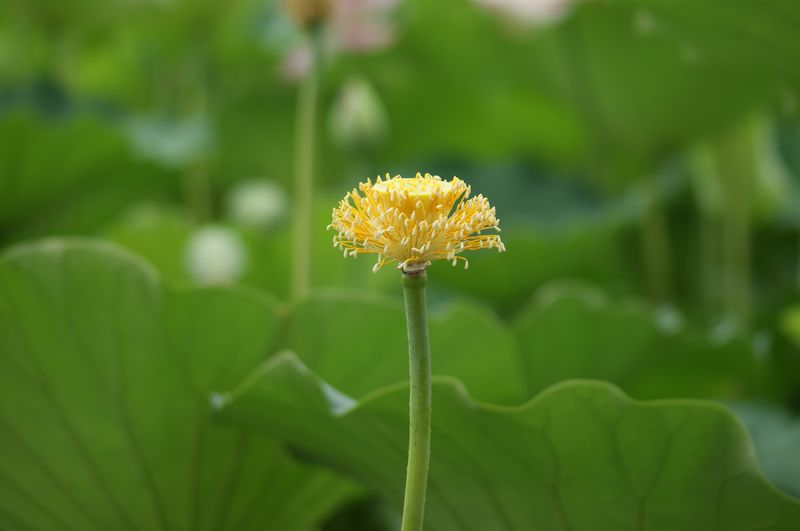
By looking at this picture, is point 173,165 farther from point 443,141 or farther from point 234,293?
point 234,293

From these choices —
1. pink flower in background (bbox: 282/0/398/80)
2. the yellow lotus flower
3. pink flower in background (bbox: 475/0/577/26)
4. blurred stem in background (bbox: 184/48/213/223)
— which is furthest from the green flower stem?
blurred stem in background (bbox: 184/48/213/223)

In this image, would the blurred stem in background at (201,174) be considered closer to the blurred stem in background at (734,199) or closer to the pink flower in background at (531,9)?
the pink flower in background at (531,9)

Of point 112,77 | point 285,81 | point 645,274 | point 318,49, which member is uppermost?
point 112,77

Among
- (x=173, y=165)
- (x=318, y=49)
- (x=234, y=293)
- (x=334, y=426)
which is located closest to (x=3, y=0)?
(x=173, y=165)

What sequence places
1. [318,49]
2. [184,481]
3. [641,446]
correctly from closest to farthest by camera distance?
[641,446]
[184,481]
[318,49]

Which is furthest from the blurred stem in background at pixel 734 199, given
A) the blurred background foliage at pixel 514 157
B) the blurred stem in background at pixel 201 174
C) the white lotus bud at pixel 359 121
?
the blurred stem in background at pixel 201 174

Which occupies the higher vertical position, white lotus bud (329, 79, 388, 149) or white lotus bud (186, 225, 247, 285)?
white lotus bud (329, 79, 388, 149)

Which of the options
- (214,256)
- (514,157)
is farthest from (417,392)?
(514,157)

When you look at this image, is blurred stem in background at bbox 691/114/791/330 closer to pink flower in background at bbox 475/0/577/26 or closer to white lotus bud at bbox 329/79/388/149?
pink flower in background at bbox 475/0/577/26
